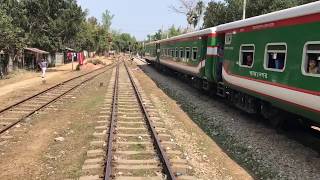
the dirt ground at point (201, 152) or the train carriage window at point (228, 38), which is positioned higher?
the train carriage window at point (228, 38)

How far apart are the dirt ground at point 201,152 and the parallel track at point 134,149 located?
0.69 metres

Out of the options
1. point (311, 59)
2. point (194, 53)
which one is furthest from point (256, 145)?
point (194, 53)

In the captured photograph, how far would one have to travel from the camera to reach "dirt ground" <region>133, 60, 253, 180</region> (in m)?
9.35

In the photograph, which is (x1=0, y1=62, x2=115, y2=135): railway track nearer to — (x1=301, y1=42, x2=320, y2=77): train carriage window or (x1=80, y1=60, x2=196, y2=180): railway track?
(x1=80, y1=60, x2=196, y2=180): railway track

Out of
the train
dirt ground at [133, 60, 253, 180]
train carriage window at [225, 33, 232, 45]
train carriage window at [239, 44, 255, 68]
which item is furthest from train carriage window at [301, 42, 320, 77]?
train carriage window at [225, 33, 232, 45]

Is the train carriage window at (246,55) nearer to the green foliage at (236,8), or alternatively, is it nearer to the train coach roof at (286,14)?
the train coach roof at (286,14)

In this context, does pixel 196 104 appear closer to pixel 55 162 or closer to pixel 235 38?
pixel 235 38

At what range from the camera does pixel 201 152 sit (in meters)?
11.1

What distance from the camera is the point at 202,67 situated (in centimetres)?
2119

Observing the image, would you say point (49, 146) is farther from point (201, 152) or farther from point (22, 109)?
point (22, 109)

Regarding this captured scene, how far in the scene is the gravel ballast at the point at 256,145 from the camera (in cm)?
956

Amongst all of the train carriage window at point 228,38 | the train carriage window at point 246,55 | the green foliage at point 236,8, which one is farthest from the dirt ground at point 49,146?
the green foliage at point 236,8

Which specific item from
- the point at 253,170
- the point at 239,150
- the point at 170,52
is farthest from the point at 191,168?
the point at 170,52

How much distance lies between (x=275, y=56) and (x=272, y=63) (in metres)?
0.28
